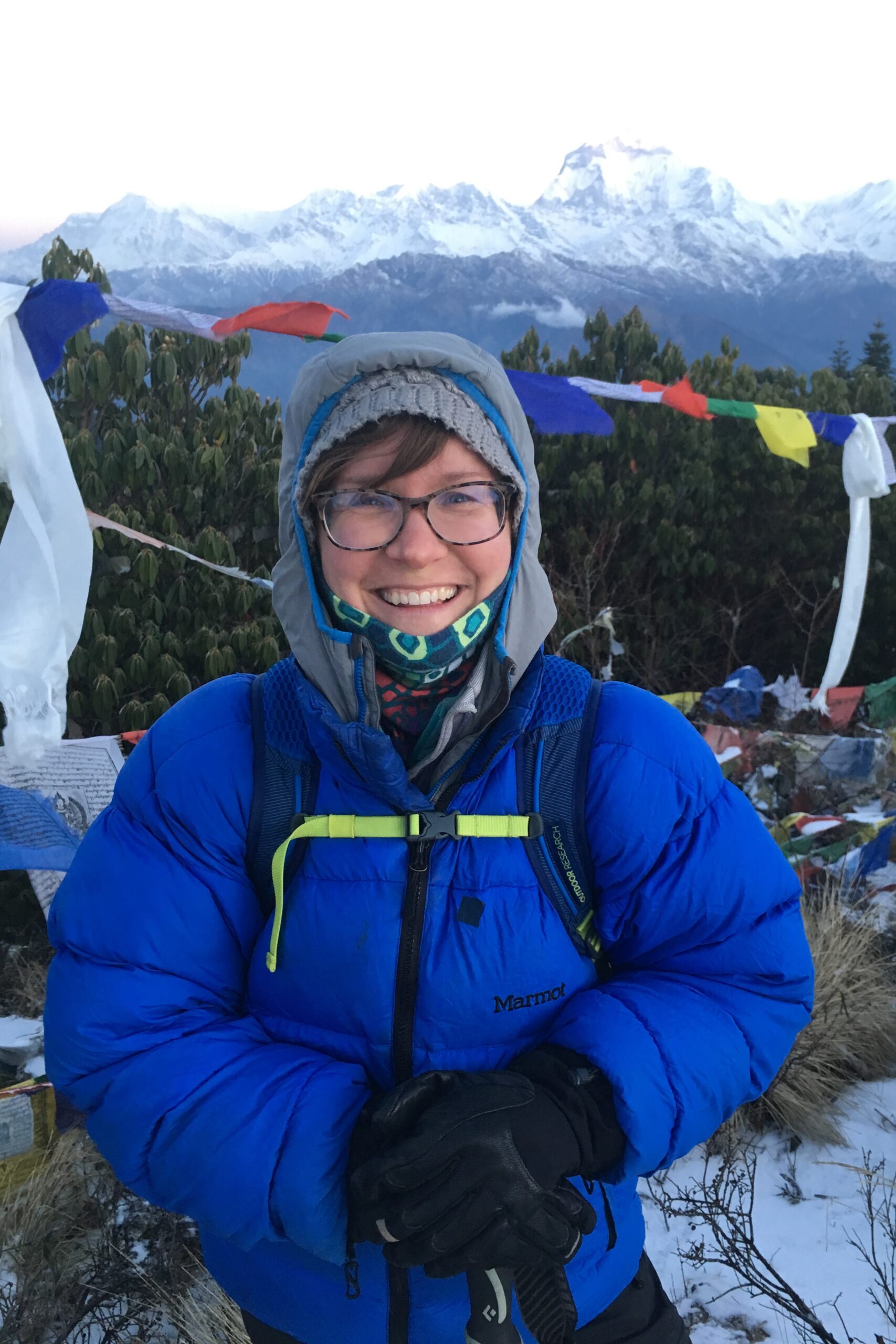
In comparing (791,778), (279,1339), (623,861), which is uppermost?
(623,861)

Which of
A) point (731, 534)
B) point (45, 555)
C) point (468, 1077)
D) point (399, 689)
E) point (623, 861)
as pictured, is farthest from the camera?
point (731, 534)

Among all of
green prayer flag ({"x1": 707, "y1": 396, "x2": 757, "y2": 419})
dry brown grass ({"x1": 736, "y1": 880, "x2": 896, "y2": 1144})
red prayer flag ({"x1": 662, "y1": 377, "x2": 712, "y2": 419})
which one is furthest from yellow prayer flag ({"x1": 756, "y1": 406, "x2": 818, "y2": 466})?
dry brown grass ({"x1": 736, "y1": 880, "x2": 896, "y2": 1144})

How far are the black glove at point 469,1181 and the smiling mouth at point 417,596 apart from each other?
2.25 ft

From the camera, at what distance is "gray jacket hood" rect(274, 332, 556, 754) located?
138cm

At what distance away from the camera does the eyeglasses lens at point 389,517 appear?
136 centimetres

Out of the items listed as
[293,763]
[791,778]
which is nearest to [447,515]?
[293,763]

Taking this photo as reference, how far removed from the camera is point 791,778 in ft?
18.3

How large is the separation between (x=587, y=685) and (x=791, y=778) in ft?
15.2

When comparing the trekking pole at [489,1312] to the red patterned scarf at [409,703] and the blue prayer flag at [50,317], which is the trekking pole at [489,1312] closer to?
the red patterned scarf at [409,703]

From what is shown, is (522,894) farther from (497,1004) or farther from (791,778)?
(791,778)

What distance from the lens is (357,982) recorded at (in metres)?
1.28

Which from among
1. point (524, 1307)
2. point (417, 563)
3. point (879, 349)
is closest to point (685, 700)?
point (417, 563)

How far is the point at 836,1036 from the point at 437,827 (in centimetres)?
260

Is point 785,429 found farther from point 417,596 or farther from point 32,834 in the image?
point 417,596
